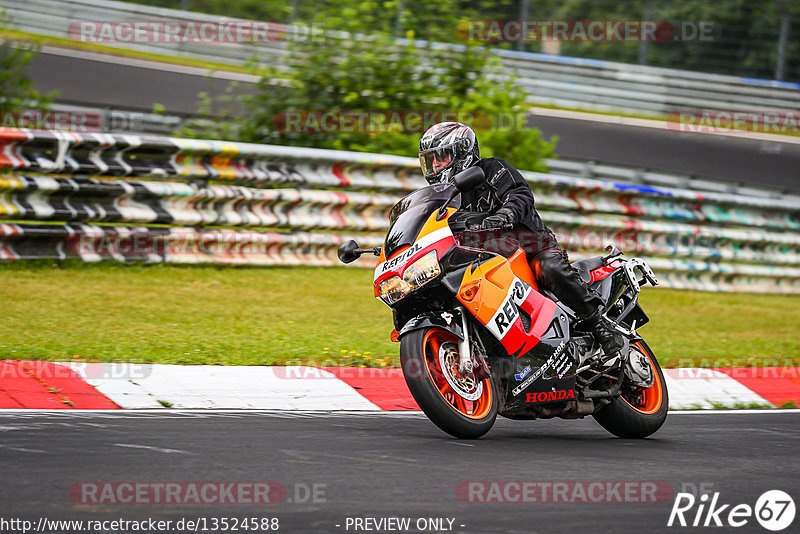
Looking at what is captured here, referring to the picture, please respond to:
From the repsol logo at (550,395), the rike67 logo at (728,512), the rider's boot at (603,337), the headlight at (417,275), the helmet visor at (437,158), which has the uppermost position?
the helmet visor at (437,158)

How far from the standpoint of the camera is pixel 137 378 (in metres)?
7.03

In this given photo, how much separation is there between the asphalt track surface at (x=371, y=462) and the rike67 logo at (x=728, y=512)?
67 mm

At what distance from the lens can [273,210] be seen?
38.3 ft

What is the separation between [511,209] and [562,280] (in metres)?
0.54

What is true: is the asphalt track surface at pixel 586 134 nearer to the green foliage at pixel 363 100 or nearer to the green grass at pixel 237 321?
the green foliage at pixel 363 100

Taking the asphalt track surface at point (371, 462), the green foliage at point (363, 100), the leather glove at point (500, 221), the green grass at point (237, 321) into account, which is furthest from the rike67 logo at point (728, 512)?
the green foliage at point (363, 100)

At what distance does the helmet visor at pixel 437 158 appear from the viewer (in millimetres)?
6141

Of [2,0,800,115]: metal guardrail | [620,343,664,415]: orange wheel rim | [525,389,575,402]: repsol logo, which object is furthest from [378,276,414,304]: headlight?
[2,0,800,115]: metal guardrail

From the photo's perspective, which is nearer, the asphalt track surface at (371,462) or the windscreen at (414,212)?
the asphalt track surface at (371,462)

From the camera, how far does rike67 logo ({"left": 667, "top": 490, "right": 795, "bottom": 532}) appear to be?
4.56 m

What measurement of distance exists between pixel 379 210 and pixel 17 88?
4.65m

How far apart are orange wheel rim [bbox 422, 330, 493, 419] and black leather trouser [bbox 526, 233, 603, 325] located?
2.48 feet

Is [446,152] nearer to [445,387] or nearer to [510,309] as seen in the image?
[510,309]

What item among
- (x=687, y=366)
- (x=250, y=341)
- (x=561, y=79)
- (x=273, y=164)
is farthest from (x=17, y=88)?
(x=561, y=79)
